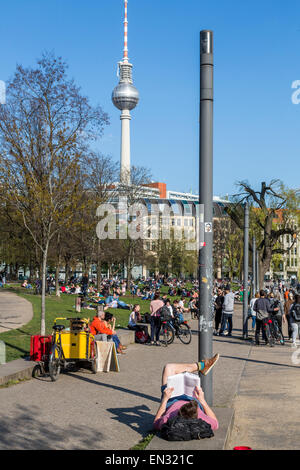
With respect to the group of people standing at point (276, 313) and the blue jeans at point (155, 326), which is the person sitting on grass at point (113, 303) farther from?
the blue jeans at point (155, 326)

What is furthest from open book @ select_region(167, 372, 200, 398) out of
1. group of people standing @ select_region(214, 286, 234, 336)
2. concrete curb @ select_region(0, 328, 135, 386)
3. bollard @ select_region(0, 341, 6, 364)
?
group of people standing @ select_region(214, 286, 234, 336)

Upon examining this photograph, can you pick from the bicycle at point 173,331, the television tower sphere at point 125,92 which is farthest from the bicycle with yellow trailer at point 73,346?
the television tower sphere at point 125,92

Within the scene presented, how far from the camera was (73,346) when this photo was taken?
11680 mm

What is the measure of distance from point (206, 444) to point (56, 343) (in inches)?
222

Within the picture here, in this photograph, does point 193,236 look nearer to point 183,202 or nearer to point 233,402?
point 183,202

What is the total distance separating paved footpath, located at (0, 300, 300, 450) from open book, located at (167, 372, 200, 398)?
1.79 ft

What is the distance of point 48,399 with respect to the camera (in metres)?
9.21

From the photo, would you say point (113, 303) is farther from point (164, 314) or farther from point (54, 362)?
point (54, 362)

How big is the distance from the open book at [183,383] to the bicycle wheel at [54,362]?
4.10 metres

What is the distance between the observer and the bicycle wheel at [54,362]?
1082cm

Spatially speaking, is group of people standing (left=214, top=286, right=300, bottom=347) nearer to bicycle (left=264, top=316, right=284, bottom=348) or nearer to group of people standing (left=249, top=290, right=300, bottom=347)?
group of people standing (left=249, top=290, right=300, bottom=347)

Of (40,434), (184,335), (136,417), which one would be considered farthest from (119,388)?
(184,335)

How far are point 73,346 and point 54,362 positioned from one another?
2.73 ft

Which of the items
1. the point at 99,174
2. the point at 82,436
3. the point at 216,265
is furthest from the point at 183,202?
the point at 82,436
